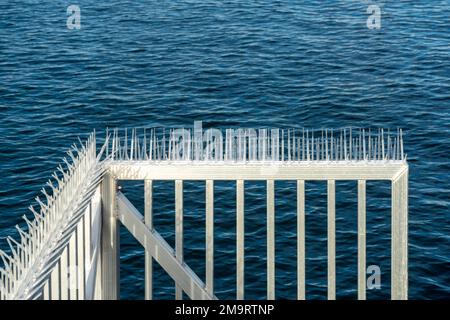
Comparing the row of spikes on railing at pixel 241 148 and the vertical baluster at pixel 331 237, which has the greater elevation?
the row of spikes on railing at pixel 241 148

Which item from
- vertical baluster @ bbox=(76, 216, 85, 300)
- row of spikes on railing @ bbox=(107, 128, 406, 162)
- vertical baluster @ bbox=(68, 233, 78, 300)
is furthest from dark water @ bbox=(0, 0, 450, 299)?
vertical baluster @ bbox=(68, 233, 78, 300)

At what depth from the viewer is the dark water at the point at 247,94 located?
48188mm

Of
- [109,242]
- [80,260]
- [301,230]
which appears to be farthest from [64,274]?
[301,230]

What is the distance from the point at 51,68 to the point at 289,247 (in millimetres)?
33978

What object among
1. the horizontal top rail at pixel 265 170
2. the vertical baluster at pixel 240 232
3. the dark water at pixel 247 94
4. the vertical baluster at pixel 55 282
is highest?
the dark water at pixel 247 94

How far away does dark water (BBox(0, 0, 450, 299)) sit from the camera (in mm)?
48188

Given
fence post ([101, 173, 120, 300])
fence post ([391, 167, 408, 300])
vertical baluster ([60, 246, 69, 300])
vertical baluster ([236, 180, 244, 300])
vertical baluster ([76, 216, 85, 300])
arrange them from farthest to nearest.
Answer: fence post ([101, 173, 120, 300]) < fence post ([391, 167, 408, 300]) < vertical baluster ([236, 180, 244, 300]) < vertical baluster ([76, 216, 85, 300]) < vertical baluster ([60, 246, 69, 300])

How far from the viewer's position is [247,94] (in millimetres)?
71625

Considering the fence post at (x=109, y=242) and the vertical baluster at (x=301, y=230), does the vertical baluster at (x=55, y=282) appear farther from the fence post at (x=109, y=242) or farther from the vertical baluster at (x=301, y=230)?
the vertical baluster at (x=301, y=230)

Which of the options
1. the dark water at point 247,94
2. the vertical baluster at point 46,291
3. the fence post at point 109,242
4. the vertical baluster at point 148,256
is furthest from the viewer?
the dark water at point 247,94

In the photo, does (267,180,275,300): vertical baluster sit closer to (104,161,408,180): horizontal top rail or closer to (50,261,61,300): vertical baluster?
(104,161,408,180): horizontal top rail

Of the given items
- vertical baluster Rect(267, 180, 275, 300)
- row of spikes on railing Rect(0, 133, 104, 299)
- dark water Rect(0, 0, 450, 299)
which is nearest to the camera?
row of spikes on railing Rect(0, 133, 104, 299)

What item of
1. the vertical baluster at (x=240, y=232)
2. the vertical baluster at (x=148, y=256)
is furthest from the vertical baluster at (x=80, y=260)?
the vertical baluster at (x=240, y=232)
